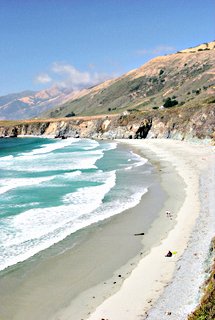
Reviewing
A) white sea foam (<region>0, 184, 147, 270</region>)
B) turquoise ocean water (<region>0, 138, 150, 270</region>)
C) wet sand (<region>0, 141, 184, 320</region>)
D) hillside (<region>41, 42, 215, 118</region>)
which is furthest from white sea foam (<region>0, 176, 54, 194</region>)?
hillside (<region>41, 42, 215, 118</region>)

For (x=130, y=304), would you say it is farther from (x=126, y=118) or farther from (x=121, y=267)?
(x=126, y=118)

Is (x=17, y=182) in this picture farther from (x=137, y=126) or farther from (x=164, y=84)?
(x=164, y=84)

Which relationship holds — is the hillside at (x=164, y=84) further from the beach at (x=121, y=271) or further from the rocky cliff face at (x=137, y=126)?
the beach at (x=121, y=271)

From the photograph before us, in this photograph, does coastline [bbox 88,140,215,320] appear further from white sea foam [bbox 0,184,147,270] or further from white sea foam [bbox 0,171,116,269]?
white sea foam [bbox 0,171,116,269]

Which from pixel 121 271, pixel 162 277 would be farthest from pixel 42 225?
pixel 162 277

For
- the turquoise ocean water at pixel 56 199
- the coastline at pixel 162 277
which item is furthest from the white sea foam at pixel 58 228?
the coastline at pixel 162 277

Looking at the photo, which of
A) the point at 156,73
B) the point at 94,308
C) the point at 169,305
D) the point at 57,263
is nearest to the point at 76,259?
the point at 57,263
